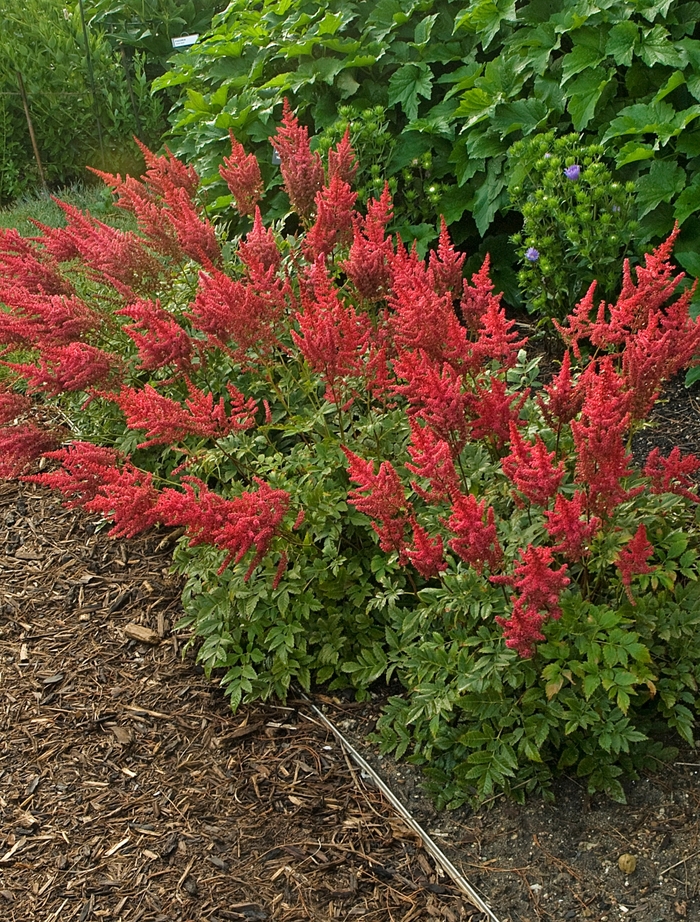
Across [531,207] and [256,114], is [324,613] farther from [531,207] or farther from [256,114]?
[256,114]

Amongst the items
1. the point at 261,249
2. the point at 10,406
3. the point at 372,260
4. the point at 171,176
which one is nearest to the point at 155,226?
the point at 171,176

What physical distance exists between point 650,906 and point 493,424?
4.38 ft

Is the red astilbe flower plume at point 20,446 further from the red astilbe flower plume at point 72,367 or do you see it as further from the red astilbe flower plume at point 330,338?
the red astilbe flower plume at point 330,338

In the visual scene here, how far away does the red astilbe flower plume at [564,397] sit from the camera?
7.89ft

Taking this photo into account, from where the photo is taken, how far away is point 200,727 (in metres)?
3.22

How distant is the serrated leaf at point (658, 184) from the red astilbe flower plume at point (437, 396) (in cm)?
191

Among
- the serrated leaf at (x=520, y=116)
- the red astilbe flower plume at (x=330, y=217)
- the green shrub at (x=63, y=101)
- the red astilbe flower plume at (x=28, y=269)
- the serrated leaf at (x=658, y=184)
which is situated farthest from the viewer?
the green shrub at (x=63, y=101)

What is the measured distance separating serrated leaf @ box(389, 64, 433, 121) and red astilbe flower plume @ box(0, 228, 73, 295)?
2135 millimetres

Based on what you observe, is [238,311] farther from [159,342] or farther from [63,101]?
[63,101]

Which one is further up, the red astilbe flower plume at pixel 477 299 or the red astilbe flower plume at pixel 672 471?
the red astilbe flower plume at pixel 477 299

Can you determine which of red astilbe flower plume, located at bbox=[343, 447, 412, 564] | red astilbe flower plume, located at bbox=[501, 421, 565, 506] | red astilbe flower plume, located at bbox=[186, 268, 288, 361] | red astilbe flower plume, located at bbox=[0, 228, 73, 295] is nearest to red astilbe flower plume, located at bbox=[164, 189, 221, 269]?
red astilbe flower plume, located at bbox=[186, 268, 288, 361]

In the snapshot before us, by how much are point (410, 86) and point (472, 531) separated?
11.5ft

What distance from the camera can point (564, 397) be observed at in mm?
2457

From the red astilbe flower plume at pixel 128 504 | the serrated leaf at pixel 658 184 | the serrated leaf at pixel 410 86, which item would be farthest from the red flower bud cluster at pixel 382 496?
the serrated leaf at pixel 410 86
